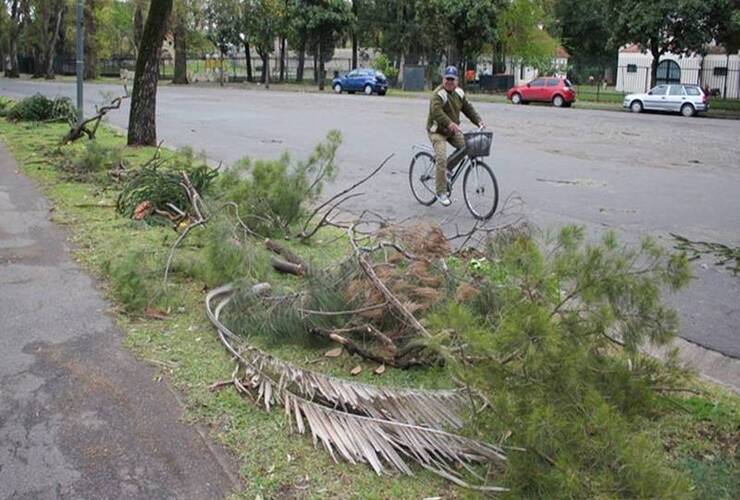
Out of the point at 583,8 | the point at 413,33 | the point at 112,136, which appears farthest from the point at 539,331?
the point at 583,8

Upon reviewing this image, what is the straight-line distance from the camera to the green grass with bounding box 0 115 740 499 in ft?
11.6

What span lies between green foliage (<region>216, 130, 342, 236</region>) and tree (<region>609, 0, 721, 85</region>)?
33363 millimetres

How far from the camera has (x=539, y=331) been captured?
10.3 feet

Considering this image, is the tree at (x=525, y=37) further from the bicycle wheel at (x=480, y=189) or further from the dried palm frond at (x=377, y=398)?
the dried palm frond at (x=377, y=398)

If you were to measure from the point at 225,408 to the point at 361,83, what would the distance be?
46397 millimetres

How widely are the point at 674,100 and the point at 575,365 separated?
35517 millimetres

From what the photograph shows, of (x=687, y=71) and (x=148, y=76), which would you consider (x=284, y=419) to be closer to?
(x=148, y=76)

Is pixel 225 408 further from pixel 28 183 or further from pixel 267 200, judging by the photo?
pixel 28 183

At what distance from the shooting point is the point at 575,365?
10.9 ft

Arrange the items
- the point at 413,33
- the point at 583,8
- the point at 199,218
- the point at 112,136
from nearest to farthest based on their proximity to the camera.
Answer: the point at 199,218 < the point at 112,136 < the point at 413,33 < the point at 583,8

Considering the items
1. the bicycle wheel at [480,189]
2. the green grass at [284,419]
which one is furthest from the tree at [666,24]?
the green grass at [284,419]

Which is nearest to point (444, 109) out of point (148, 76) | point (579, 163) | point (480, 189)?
point (480, 189)

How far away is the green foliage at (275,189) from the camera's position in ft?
25.0

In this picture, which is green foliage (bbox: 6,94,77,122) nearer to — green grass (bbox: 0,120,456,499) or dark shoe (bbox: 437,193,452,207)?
green grass (bbox: 0,120,456,499)
